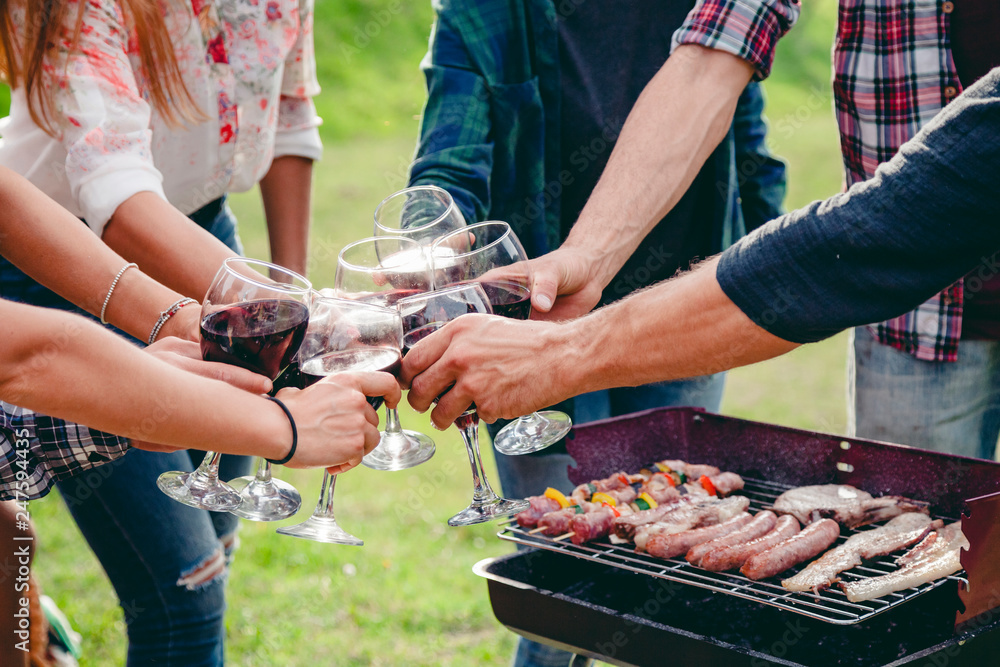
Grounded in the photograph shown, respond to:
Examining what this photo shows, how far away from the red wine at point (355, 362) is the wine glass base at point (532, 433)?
39 cm

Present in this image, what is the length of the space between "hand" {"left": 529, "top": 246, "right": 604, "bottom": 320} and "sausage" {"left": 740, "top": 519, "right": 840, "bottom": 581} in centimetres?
75

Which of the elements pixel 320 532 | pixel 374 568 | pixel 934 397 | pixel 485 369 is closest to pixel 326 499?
pixel 320 532

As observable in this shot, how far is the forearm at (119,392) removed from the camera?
1.50 meters

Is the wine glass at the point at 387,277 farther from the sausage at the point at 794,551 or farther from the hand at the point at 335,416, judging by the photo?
the sausage at the point at 794,551

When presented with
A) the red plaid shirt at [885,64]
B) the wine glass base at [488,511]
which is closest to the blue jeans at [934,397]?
the red plaid shirt at [885,64]

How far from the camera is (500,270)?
2.03 m

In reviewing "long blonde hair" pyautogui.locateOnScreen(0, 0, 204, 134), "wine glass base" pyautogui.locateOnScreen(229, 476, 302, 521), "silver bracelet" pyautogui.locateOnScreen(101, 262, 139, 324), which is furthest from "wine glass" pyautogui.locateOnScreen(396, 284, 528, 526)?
"long blonde hair" pyautogui.locateOnScreen(0, 0, 204, 134)

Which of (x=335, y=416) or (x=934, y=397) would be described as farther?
(x=934, y=397)

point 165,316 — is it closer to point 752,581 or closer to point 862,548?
point 752,581

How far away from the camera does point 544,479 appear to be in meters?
2.89

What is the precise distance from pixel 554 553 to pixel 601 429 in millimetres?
391

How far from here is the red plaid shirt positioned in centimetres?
252

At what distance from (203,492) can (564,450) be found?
126 cm

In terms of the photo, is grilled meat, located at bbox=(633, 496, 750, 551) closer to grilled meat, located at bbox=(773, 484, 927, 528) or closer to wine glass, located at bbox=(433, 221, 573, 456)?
grilled meat, located at bbox=(773, 484, 927, 528)
